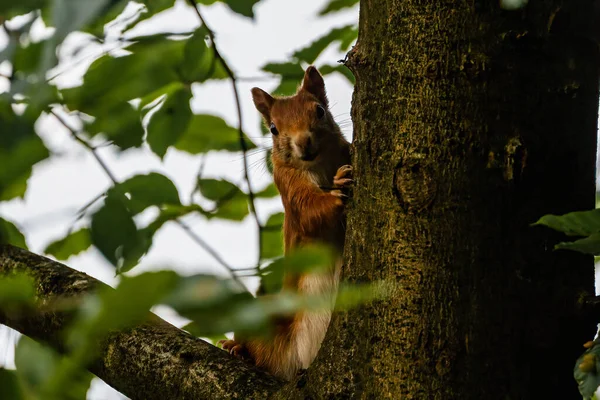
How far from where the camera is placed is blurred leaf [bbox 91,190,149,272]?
1.08 m

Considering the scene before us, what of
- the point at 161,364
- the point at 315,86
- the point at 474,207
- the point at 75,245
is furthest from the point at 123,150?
the point at 315,86

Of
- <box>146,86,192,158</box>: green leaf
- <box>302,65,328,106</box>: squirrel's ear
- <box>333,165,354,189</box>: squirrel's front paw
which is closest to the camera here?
<box>146,86,192,158</box>: green leaf

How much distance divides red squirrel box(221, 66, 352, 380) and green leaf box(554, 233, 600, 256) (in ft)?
3.22

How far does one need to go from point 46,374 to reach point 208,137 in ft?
6.03

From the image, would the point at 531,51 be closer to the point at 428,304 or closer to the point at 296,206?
the point at 428,304

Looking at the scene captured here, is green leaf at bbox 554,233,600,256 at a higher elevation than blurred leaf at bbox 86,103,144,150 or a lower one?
lower

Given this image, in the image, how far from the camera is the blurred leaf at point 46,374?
486mm

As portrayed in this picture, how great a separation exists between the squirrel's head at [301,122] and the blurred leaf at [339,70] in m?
0.25

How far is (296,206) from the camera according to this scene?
2.52 m

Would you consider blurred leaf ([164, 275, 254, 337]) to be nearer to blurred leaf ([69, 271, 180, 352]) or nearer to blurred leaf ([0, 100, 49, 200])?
blurred leaf ([69, 271, 180, 352])

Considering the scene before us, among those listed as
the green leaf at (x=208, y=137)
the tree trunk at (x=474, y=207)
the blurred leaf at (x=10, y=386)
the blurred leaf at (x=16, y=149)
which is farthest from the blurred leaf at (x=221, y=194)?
the blurred leaf at (x=10, y=386)

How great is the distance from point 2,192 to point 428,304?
2.63 ft

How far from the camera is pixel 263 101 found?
10.7ft

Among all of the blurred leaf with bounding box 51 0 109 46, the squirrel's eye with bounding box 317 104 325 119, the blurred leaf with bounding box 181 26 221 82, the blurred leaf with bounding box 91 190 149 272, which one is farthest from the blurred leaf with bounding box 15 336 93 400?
the squirrel's eye with bounding box 317 104 325 119
